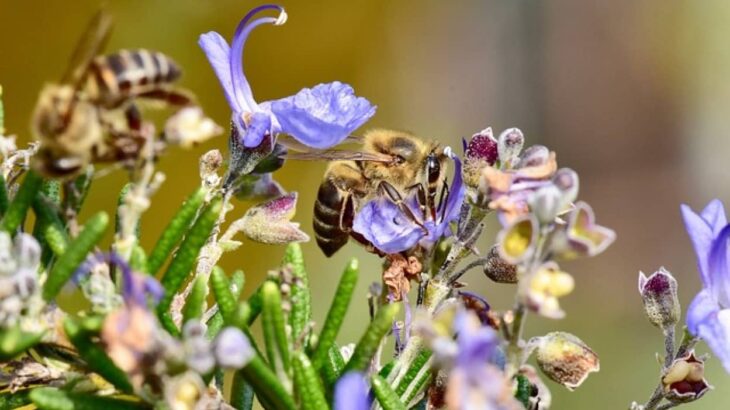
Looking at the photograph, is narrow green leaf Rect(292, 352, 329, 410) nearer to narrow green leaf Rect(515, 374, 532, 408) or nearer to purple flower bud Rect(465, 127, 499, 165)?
narrow green leaf Rect(515, 374, 532, 408)

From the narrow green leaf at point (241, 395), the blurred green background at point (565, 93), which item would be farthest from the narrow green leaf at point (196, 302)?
the blurred green background at point (565, 93)

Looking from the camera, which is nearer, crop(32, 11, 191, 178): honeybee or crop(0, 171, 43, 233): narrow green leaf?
crop(32, 11, 191, 178): honeybee

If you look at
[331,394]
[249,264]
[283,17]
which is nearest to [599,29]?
[249,264]

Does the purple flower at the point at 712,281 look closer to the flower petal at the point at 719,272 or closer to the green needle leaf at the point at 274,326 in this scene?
the flower petal at the point at 719,272

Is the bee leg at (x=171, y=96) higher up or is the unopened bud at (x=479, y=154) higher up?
the unopened bud at (x=479, y=154)

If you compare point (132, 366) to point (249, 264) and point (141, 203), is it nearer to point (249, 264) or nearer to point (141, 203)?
point (141, 203)

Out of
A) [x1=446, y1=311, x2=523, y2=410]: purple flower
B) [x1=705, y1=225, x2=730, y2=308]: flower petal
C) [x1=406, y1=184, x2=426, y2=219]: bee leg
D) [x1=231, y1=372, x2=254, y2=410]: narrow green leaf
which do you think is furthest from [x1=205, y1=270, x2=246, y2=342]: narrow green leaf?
[x1=705, y1=225, x2=730, y2=308]: flower petal
